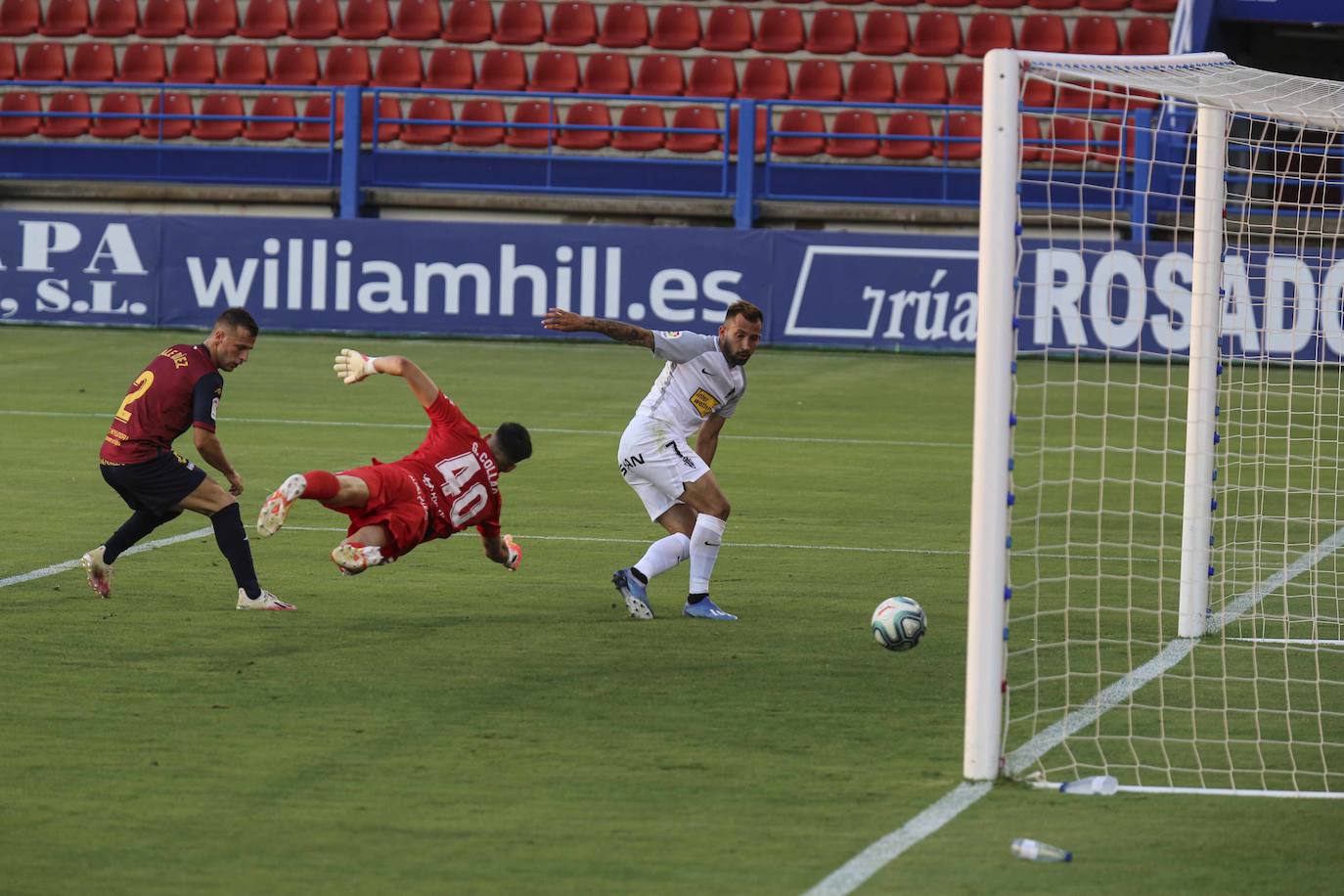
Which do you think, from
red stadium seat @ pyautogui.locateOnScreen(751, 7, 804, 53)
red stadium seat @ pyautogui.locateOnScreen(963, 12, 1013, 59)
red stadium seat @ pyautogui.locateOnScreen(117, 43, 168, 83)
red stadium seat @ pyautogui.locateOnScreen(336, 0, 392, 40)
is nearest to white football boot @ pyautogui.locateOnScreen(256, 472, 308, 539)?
red stadium seat @ pyautogui.locateOnScreen(751, 7, 804, 53)

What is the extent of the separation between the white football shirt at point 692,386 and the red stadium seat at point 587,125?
16893mm

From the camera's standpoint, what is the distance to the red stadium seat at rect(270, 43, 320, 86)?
28.8m

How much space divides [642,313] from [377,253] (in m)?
3.55

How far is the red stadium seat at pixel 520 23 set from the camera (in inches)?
1131

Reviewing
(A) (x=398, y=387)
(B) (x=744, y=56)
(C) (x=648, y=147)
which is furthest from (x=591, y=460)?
(B) (x=744, y=56)

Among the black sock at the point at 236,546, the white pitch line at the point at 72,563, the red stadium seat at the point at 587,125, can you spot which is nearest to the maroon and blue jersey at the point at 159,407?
the black sock at the point at 236,546

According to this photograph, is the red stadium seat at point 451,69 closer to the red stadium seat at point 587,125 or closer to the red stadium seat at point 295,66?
the red stadium seat at point 587,125

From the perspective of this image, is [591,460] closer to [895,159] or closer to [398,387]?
[398,387]

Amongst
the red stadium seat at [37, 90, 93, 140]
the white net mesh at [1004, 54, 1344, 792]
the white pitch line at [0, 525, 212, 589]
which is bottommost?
the white pitch line at [0, 525, 212, 589]

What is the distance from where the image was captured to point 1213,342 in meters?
9.16

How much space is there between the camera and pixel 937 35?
27.9 metres

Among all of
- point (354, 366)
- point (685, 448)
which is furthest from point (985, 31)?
point (354, 366)

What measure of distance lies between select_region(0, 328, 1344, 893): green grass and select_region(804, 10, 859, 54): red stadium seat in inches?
592

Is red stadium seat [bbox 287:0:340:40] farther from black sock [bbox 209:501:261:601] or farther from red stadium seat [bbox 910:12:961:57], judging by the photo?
black sock [bbox 209:501:261:601]
